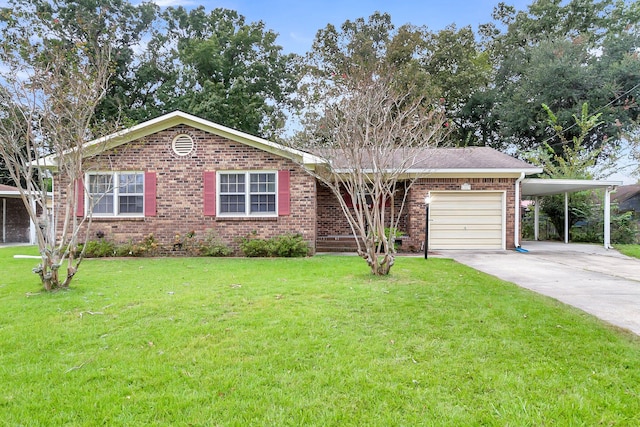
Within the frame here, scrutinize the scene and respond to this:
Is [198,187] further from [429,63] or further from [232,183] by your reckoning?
[429,63]

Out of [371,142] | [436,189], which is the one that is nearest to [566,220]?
[436,189]

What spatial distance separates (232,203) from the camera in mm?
10922

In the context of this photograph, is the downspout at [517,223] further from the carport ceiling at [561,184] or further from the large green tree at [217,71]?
the large green tree at [217,71]

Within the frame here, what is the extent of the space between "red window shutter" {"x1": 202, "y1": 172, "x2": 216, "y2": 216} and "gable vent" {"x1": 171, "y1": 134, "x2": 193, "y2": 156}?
3.04 feet

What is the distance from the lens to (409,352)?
3.25m

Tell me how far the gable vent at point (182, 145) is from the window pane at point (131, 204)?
1.79m

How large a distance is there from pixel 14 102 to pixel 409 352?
6923 mm

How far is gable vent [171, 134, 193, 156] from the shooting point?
35.6 ft

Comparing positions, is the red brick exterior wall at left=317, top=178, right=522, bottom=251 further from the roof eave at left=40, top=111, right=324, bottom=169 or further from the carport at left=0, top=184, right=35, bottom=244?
the carport at left=0, top=184, right=35, bottom=244

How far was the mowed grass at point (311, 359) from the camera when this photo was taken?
233cm

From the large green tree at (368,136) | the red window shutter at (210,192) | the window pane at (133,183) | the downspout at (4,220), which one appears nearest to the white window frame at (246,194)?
the red window shutter at (210,192)

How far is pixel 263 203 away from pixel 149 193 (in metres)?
3.34

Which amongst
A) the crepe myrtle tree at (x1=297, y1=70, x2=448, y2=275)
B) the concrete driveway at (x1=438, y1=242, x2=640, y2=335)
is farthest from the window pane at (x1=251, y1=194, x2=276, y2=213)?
the concrete driveway at (x1=438, y1=242, x2=640, y2=335)

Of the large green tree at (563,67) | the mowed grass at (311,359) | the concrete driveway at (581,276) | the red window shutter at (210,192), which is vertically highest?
the large green tree at (563,67)
